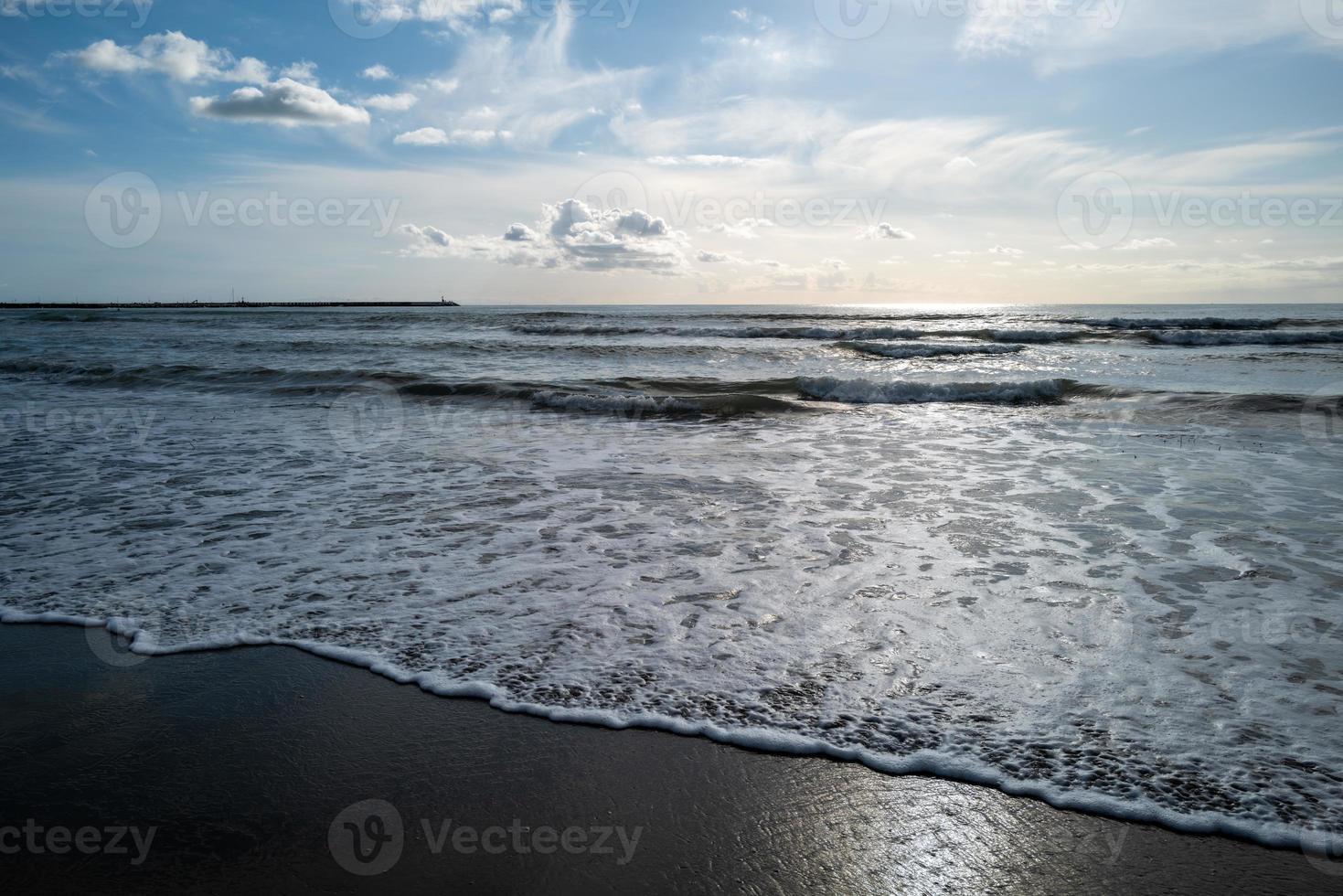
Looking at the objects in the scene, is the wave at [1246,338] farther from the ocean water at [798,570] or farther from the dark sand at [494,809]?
the dark sand at [494,809]

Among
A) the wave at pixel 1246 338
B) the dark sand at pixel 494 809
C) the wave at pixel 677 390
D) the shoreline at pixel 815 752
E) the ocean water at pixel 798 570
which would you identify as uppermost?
the wave at pixel 1246 338

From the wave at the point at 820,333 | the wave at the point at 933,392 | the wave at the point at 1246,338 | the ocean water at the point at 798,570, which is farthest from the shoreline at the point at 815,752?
the wave at the point at 1246,338

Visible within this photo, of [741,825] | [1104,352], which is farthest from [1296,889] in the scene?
[1104,352]

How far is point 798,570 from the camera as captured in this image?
4969 mm

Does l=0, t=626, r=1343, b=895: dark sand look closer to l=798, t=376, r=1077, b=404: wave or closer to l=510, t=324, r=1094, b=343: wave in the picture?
l=798, t=376, r=1077, b=404: wave

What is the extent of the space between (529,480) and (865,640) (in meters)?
4.67

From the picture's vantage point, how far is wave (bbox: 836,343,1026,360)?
24.1 metres

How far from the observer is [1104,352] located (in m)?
24.0

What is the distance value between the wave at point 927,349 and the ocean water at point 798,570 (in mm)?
11379

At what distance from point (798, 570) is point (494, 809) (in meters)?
2.82

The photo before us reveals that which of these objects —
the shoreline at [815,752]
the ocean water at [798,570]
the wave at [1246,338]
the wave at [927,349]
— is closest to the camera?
the shoreline at [815,752]

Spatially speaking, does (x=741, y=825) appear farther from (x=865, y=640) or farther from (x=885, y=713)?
(x=865, y=640)

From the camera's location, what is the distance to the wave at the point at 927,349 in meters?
24.1

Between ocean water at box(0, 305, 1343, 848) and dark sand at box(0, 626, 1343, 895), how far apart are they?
0.64 feet
